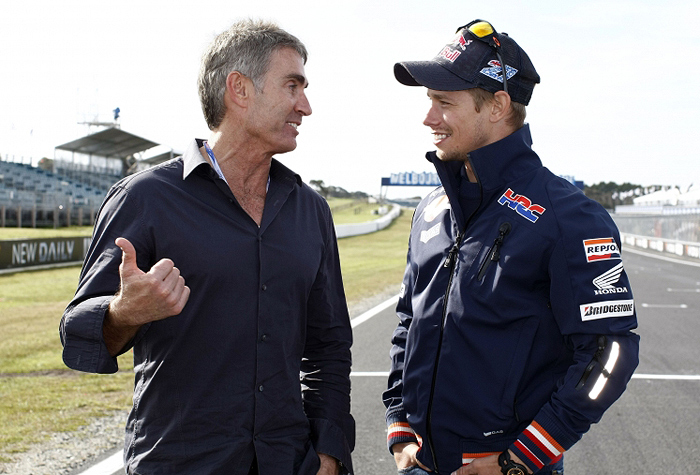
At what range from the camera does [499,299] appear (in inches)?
92.6

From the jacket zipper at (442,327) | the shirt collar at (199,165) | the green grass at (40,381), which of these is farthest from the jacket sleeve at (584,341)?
the green grass at (40,381)

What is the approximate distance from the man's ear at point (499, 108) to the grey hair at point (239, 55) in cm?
80

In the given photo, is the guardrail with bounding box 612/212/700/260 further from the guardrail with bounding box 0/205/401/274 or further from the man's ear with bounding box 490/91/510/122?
the man's ear with bounding box 490/91/510/122

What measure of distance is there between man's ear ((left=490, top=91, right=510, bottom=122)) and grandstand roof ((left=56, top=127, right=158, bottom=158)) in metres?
48.1

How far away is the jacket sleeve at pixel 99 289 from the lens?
2.12 meters

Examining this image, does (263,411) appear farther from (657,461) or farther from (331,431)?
(657,461)

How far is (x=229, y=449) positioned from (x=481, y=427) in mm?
880

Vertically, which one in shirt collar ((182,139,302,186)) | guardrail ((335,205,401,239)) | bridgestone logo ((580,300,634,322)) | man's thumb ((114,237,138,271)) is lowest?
guardrail ((335,205,401,239))

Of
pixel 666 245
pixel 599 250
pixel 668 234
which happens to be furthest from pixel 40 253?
pixel 668 234

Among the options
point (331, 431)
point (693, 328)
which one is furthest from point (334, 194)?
point (331, 431)

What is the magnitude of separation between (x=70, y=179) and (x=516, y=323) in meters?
49.6

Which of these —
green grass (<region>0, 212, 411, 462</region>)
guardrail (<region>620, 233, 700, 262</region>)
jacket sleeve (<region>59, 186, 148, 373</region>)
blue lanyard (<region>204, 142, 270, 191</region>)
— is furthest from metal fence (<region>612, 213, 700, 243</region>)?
jacket sleeve (<region>59, 186, 148, 373</region>)

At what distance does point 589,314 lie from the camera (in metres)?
2.21

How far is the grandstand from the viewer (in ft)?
113
